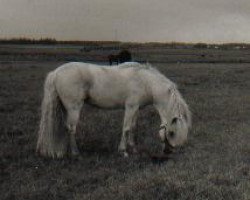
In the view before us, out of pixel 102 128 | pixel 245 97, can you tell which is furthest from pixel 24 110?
pixel 245 97

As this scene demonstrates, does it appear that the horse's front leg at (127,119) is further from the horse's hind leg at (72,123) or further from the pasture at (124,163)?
the horse's hind leg at (72,123)

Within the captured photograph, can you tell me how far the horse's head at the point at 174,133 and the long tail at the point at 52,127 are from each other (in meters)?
1.87

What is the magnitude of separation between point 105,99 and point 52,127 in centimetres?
117

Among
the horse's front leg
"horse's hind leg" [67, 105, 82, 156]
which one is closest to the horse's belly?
the horse's front leg

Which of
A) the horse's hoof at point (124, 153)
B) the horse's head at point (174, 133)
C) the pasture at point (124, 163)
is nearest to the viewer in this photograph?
the pasture at point (124, 163)

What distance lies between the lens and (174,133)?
9547 mm

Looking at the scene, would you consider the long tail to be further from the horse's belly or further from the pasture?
the horse's belly

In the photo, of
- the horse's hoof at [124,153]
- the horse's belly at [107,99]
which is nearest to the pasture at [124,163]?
the horse's hoof at [124,153]

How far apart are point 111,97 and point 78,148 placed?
1.28 m

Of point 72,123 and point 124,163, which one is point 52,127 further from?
point 124,163

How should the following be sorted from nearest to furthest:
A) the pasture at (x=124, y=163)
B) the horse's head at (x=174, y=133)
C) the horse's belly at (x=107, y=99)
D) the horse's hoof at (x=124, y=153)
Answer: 1. the pasture at (x=124, y=163)
2. the horse's head at (x=174, y=133)
3. the horse's hoof at (x=124, y=153)
4. the horse's belly at (x=107, y=99)

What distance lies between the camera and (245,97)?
19469 millimetres

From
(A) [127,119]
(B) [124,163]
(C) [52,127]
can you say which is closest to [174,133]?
(A) [127,119]

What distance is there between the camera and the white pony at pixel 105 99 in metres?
9.53
